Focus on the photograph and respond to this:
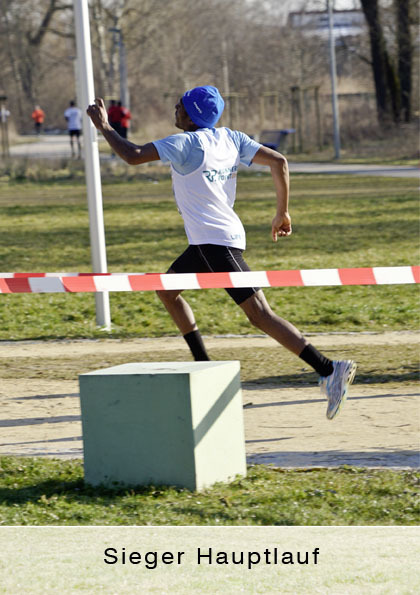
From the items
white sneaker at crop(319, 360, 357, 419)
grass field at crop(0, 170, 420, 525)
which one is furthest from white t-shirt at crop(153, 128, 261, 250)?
grass field at crop(0, 170, 420, 525)

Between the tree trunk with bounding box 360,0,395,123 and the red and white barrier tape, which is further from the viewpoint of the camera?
the tree trunk with bounding box 360,0,395,123

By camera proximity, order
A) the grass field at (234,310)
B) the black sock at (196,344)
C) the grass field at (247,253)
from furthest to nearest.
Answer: the grass field at (247,253), the black sock at (196,344), the grass field at (234,310)

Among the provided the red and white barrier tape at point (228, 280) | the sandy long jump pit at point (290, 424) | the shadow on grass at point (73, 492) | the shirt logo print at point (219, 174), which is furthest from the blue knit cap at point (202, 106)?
the shadow on grass at point (73, 492)

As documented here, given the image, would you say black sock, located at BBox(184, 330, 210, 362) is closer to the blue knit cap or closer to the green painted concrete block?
the blue knit cap

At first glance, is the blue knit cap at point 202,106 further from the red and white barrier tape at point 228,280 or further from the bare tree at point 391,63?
the bare tree at point 391,63

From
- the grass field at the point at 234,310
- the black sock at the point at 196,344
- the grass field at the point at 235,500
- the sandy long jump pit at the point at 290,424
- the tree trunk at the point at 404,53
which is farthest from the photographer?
the tree trunk at the point at 404,53

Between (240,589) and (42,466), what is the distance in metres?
2.04

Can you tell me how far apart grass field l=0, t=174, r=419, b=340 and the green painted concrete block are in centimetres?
478

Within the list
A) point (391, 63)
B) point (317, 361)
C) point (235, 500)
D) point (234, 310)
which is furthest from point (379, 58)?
point (235, 500)

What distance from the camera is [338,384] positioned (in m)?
6.15

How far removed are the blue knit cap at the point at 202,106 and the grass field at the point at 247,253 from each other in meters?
4.14

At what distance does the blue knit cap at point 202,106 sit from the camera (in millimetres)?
6090

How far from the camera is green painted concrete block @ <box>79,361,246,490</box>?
16.6 ft

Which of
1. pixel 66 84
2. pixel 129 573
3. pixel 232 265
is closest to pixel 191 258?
pixel 232 265
